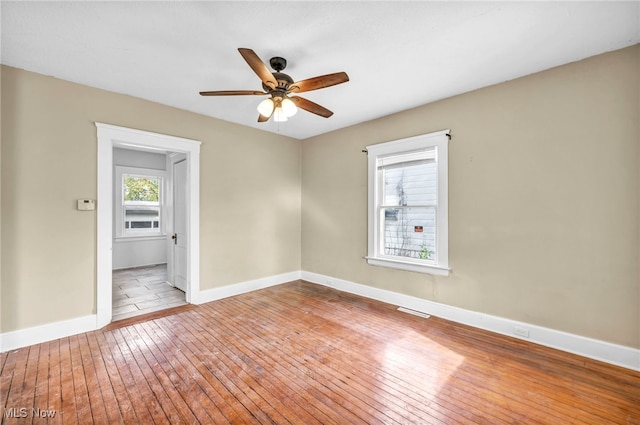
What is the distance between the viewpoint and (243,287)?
4457mm

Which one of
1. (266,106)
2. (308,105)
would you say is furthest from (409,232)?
(266,106)

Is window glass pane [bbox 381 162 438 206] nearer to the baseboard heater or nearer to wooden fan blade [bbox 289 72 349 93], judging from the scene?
the baseboard heater

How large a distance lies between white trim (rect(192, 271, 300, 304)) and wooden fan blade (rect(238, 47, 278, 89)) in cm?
311

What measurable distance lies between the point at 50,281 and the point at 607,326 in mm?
5426

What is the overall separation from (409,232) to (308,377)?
240cm

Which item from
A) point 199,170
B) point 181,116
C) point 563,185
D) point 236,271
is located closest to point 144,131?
point 181,116

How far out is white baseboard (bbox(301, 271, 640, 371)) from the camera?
2373 mm

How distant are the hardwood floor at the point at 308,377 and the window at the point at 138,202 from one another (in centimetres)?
389

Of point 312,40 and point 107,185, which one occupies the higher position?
point 312,40

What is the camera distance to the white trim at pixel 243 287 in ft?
13.2

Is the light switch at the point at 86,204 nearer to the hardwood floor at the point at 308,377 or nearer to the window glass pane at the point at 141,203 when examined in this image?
the hardwood floor at the point at 308,377

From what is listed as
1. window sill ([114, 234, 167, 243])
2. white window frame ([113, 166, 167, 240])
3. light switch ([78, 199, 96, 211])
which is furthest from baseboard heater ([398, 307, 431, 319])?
window sill ([114, 234, 167, 243])

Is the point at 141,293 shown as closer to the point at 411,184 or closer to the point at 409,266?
the point at 409,266

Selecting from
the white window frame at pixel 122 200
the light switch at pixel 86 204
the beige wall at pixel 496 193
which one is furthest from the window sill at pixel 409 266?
the white window frame at pixel 122 200
